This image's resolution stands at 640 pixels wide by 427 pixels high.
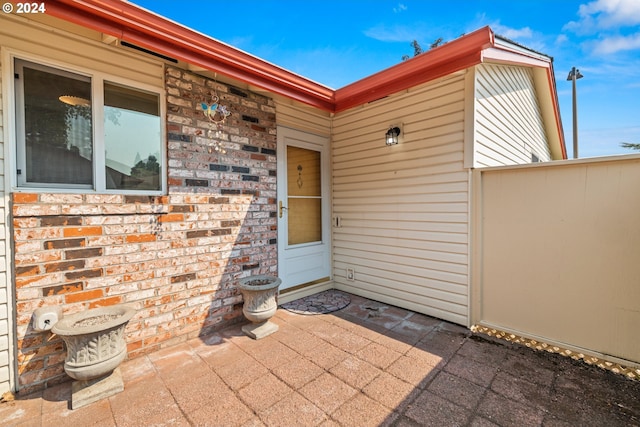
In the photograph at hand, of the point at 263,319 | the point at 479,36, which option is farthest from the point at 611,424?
the point at 479,36

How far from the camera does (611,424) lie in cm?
161

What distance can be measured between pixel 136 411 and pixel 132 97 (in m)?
2.48

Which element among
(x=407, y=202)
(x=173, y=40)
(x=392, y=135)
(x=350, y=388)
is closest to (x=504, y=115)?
(x=392, y=135)

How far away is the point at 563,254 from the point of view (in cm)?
244

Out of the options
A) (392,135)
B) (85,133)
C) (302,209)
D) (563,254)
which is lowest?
(563,254)

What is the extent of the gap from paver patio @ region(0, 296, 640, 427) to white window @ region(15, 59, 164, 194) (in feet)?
5.17

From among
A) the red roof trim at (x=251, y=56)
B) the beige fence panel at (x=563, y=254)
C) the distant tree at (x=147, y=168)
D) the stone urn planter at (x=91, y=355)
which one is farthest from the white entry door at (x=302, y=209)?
the beige fence panel at (x=563, y=254)

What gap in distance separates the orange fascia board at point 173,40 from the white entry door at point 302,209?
0.82 metres

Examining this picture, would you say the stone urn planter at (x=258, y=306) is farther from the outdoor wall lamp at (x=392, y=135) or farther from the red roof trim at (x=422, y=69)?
the red roof trim at (x=422, y=69)

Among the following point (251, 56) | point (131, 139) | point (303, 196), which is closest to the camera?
point (131, 139)

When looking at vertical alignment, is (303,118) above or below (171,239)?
above

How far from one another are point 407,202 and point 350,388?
7.16 feet

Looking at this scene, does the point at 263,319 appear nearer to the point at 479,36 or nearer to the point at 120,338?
the point at 120,338

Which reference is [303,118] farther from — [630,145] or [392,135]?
[630,145]
